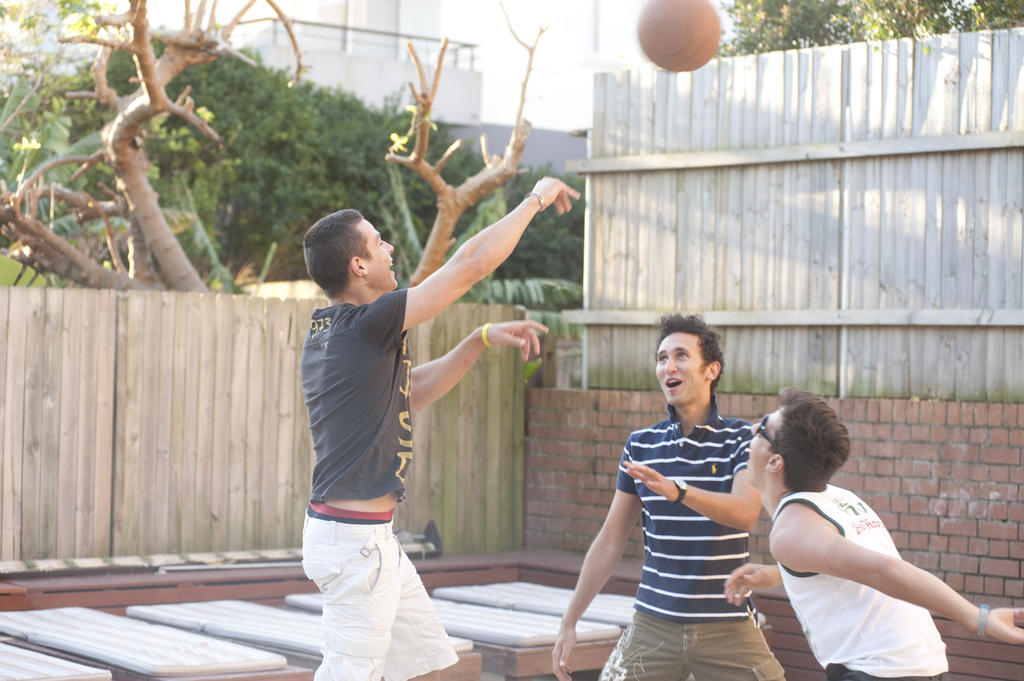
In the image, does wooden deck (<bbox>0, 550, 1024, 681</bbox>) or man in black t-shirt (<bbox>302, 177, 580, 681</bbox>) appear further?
wooden deck (<bbox>0, 550, 1024, 681</bbox>)

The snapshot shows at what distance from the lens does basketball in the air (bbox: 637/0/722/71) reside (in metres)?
6.97

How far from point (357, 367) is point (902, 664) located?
5.93 ft

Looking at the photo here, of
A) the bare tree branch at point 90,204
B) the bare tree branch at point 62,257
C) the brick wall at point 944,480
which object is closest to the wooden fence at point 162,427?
the bare tree branch at point 62,257

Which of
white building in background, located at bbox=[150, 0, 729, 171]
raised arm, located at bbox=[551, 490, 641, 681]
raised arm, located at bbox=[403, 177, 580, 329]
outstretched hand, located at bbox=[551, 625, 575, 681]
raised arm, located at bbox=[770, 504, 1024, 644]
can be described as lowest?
outstretched hand, located at bbox=[551, 625, 575, 681]

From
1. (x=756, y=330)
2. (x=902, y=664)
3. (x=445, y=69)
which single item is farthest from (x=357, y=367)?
(x=445, y=69)

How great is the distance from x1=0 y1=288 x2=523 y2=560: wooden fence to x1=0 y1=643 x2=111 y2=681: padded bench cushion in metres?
1.90

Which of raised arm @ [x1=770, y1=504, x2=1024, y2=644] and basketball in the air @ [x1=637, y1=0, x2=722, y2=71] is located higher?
basketball in the air @ [x1=637, y1=0, x2=722, y2=71]

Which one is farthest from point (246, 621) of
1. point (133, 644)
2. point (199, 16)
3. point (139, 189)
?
point (199, 16)

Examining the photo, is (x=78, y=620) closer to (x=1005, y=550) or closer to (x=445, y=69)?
(x=1005, y=550)

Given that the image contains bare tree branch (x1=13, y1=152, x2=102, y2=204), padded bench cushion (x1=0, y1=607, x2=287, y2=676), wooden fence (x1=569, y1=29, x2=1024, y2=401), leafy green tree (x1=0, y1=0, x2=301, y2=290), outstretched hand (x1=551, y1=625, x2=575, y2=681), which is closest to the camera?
outstretched hand (x1=551, y1=625, x2=575, y2=681)

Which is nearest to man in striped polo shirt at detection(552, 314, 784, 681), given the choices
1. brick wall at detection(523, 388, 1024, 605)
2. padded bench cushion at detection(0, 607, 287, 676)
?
padded bench cushion at detection(0, 607, 287, 676)

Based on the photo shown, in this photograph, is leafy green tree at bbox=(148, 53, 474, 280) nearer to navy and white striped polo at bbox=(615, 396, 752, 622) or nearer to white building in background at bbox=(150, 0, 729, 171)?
white building in background at bbox=(150, 0, 729, 171)

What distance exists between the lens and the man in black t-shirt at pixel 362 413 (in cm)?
399

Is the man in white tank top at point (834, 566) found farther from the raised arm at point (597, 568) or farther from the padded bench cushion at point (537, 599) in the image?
the padded bench cushion at point (537, 599)
